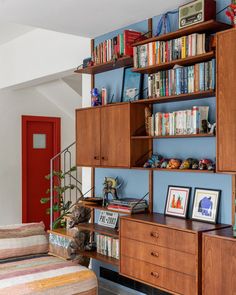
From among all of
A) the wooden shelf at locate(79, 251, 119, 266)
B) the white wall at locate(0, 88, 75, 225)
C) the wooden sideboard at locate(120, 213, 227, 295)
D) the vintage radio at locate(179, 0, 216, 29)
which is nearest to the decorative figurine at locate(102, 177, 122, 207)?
the wooden shelf at locate(79, 251, 119, 266)

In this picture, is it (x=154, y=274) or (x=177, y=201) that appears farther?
(x=177, y=201)

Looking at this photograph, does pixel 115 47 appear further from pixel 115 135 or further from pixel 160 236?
pixel 160 236

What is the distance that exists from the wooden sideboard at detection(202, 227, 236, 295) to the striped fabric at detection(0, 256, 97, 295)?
915 millimetres

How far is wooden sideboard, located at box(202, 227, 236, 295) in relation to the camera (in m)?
2.72

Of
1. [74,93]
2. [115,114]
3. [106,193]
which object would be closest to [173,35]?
[115,114]

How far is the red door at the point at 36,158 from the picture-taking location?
6.80 meters

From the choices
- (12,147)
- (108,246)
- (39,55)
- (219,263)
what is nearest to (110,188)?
(108,246)

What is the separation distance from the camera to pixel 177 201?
3.55 meters

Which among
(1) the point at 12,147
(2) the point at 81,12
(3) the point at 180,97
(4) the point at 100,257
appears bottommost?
(4) the point at 100,257

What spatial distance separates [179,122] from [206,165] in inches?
16.0

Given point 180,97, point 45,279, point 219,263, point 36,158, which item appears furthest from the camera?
point 36,158

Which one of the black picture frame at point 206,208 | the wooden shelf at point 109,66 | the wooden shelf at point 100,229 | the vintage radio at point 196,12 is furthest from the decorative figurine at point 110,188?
the vintage radio at point 196,12

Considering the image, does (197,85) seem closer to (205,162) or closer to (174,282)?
(205,162)

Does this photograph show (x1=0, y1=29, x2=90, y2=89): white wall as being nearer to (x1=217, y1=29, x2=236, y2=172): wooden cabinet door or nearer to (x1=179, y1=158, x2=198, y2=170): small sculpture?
(x1=179, y1=158, x2=198, y2=170): small sculpture
